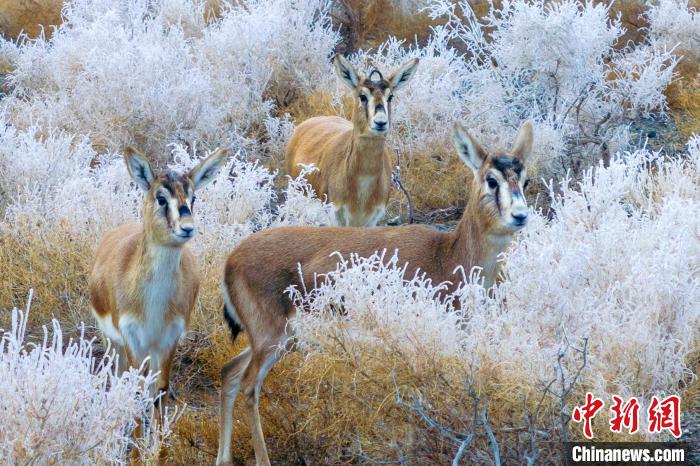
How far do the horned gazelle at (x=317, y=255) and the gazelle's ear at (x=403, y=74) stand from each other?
3.17 metres

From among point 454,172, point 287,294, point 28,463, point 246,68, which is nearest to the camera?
point 28,463

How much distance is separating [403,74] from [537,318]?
15.0ft

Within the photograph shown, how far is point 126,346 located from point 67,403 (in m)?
1.48

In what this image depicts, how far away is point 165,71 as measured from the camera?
12070 mm

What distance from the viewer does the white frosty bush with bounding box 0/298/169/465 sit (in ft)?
17.2

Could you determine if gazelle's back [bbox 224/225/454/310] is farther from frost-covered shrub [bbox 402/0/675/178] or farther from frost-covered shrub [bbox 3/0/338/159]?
frost-covered shrub [bbox 3/0/338/159]

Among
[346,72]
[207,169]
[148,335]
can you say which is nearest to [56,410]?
[148,335]

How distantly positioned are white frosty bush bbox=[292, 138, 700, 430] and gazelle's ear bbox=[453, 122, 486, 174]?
72 cm

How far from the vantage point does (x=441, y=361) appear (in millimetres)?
5969

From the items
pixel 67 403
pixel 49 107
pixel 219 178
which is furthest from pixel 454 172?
pixel 67 403

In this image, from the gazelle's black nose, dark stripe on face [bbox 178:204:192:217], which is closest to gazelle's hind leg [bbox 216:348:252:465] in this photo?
dark stripe on face [bbox 178:204:192:217]

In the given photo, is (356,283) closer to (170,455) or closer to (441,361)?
(441,361)

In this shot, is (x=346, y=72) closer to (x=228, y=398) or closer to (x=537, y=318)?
(x=228, y=398)

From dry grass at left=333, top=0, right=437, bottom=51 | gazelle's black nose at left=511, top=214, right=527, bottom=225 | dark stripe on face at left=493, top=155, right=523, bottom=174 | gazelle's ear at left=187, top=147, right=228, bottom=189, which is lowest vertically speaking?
gazelle's black nose at left=511, top=214, right=527, bottom=225
